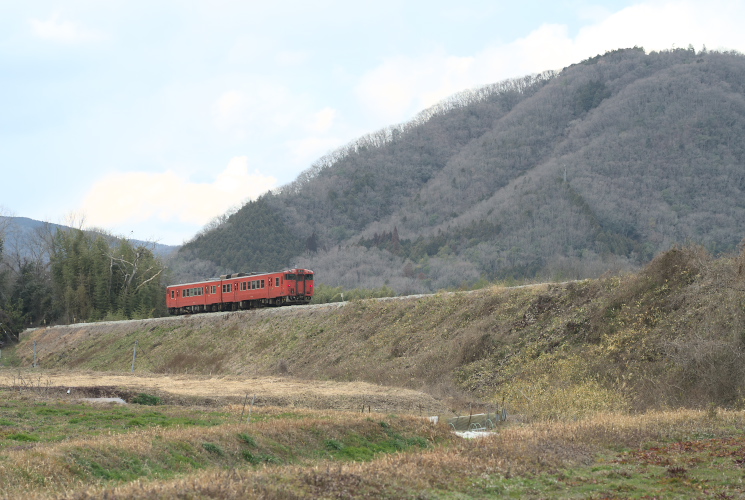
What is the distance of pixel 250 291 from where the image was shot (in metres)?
Result: 54.3

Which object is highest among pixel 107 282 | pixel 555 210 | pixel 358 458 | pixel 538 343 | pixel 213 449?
pixel 555 210

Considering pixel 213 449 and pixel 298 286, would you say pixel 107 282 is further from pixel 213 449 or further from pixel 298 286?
pixel 213 449

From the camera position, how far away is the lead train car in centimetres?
5219

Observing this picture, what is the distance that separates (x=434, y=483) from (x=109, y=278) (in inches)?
2904

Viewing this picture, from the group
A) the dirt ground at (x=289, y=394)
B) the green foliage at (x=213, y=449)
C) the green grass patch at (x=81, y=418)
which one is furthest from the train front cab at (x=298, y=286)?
the green foliage at (x=213, y=449)

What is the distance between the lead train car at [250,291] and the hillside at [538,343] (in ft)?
10.8

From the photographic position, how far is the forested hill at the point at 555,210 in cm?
12681

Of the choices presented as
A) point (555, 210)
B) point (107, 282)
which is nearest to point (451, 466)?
point (107, 282)

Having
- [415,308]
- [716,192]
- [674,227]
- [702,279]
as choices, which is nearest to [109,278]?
[415,308]

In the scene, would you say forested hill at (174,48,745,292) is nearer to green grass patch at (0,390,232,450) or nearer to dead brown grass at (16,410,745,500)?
dead brown grass at (16,410,745,500)

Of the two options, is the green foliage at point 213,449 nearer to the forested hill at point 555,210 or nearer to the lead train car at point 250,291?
the lead train car at point 250,291

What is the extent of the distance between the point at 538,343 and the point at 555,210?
114673 millimetres

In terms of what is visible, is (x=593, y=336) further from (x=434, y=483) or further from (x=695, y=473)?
(x=434, y=483)

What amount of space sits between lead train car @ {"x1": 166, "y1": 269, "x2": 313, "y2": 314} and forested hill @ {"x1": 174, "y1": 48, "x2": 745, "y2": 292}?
57826mm
